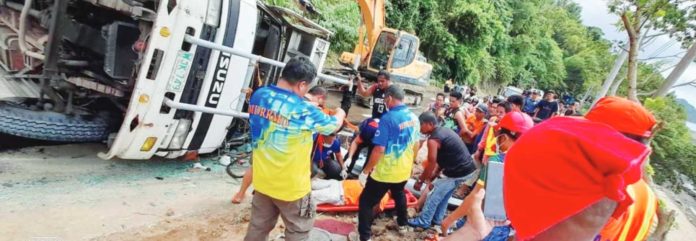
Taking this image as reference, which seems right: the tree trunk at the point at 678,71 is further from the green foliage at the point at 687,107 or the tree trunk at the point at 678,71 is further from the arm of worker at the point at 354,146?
the arm of worker at the point at 354,146

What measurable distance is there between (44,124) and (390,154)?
309cm

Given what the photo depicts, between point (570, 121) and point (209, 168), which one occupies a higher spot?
point (570, 121)

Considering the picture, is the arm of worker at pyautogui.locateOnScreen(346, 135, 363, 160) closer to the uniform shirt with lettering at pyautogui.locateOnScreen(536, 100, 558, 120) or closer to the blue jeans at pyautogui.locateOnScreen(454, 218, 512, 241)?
the blue jeans at pyautogui.locateOnScreen(454, 218, 512, 241)

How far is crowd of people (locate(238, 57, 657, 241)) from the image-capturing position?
734 mm

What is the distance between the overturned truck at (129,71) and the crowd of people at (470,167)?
2.71 ft

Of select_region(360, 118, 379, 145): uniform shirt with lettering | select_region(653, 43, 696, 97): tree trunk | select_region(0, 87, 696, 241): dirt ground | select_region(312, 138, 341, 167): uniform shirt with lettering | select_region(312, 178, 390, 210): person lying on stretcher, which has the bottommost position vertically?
select_region(0, 87, 696, 241): dirt ground

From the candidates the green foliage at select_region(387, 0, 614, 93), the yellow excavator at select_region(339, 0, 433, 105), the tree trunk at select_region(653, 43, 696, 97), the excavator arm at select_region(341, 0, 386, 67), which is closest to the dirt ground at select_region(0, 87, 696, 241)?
the tree trunk at select_region(653, 43, 696, 97)

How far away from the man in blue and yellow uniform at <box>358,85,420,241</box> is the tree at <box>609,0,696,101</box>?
5.97ft

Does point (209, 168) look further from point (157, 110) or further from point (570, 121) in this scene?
point (570, 121)

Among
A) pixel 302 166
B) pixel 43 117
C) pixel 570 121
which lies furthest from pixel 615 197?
pixel 43 117

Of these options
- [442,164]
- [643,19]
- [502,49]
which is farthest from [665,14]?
[502,49]

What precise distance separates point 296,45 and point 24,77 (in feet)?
9.16

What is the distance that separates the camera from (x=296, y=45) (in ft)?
16.3

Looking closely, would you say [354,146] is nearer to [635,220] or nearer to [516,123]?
[516,123]
